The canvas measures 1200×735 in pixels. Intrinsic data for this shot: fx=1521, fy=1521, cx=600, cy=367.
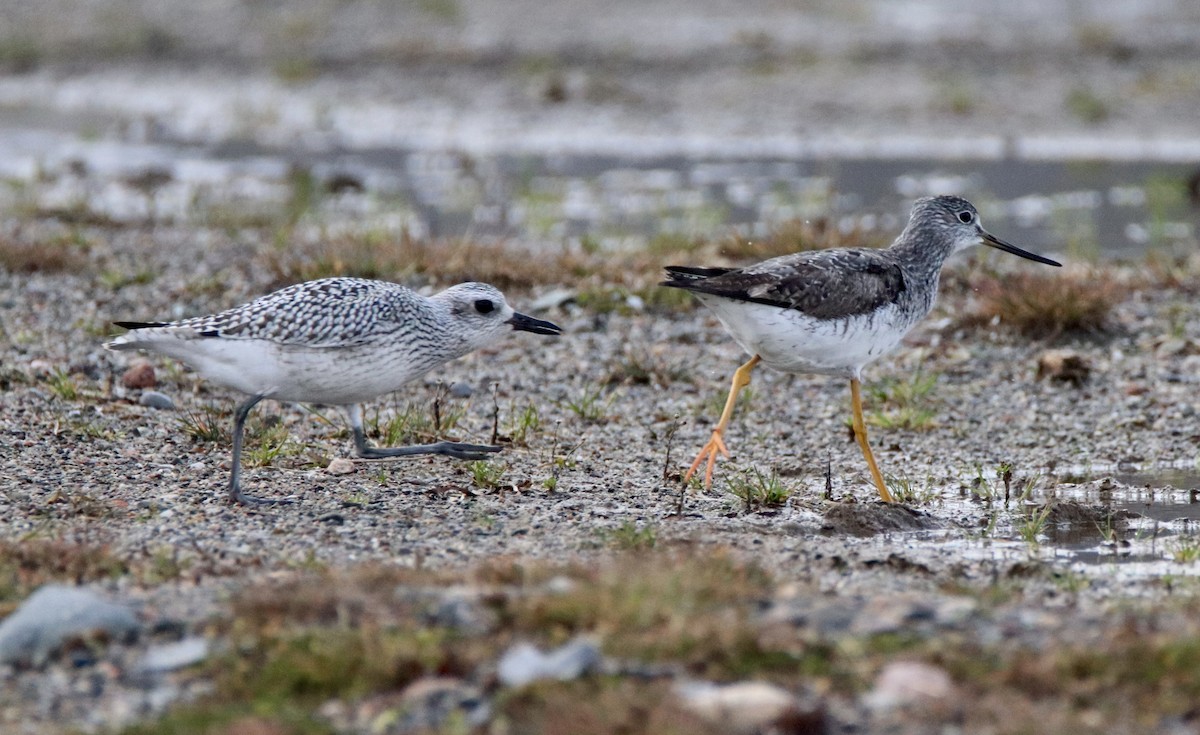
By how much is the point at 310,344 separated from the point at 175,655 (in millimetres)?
2328

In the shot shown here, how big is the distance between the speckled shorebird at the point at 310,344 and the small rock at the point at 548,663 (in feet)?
8.74

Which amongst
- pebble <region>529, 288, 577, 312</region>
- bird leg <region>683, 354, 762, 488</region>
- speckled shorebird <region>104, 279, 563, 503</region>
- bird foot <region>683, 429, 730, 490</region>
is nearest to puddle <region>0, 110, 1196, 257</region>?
pebble <region>529, 288, 577, 312</region>

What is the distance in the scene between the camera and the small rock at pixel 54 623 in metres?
5.07

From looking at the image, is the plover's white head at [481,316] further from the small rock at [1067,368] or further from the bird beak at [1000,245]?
the small rock at [1067,368]

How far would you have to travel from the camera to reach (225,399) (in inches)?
361

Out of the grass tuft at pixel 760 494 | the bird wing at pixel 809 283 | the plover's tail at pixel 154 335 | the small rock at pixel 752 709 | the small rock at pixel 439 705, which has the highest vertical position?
the bird wing at pixel 809 283

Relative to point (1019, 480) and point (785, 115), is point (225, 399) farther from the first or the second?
point (785, 115)

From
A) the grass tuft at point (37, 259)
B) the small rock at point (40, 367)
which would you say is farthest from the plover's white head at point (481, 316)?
the grass tuft at point (37, 259)

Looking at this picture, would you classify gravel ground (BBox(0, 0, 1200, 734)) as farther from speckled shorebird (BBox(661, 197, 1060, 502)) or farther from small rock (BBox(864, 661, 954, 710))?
speckled shorebird (BBox(661, 197, 1060, 502))

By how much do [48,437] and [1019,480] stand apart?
514 cm

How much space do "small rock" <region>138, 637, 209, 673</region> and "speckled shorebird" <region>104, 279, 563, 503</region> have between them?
1.97 meters

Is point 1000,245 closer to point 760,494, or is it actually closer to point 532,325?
point 760,494

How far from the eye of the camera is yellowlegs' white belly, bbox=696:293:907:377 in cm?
762

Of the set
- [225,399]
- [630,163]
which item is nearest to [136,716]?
[225,399]
